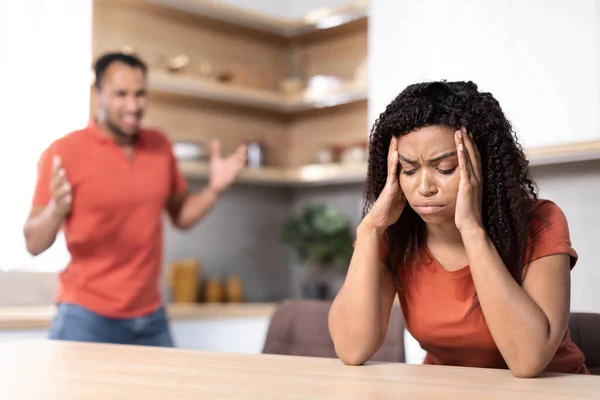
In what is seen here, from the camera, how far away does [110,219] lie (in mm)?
2762

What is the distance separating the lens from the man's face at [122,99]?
9.45 ft

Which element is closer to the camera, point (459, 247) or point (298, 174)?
point (459, 247)

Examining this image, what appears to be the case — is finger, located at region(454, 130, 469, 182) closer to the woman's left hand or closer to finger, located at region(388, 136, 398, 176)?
the woman's left hand

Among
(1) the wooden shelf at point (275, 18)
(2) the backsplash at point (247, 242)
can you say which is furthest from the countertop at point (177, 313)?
(1) the wooden shelf at point (275, 18)

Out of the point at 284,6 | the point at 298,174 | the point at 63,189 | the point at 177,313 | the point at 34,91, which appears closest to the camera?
the point at 63,189

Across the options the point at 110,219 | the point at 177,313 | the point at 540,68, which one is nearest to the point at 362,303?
the point at 110,219

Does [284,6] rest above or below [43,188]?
above

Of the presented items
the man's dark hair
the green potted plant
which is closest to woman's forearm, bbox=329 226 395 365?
the man's dark hair

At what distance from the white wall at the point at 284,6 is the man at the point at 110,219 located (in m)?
1.70

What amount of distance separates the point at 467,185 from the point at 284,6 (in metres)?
3.46

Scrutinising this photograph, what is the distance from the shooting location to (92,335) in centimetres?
263

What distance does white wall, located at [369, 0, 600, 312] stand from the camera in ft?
8.28

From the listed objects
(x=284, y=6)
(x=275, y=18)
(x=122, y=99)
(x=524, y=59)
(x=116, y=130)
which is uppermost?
(x=284, y=6)

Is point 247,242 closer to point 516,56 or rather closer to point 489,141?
point 516,56
